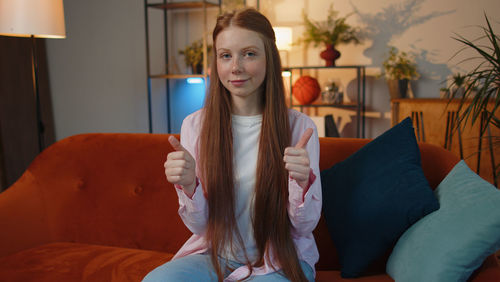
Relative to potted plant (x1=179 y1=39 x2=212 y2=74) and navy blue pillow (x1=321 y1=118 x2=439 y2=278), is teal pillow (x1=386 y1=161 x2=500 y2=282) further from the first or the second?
potted plant (x1=179 y1=39 x2=212 y2=74)

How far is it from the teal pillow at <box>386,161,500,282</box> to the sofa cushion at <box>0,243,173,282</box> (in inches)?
33.9

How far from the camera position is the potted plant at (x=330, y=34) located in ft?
14.1

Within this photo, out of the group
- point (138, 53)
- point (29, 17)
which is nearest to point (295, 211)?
point (29, 17)

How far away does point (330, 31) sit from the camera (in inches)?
177

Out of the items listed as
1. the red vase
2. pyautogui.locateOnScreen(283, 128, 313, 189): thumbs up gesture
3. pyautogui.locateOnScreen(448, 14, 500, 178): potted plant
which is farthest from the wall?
pyautogui.locateOnScreen(283, 128, 313, 189): thumbs up gesture

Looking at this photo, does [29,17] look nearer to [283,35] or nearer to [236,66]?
[236,66]

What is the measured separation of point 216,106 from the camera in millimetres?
1398

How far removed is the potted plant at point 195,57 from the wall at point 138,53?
0.32 meters

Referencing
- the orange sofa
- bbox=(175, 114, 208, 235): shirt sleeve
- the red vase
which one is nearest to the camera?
bbox=(175, 114, 208, 235): shirt sleeve

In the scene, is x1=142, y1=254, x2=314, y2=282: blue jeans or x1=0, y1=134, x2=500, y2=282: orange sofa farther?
x1=0, y1=134, x2=500, y2=282: orange sofa

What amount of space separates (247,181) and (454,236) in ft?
1.94

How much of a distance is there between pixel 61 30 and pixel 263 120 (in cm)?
168

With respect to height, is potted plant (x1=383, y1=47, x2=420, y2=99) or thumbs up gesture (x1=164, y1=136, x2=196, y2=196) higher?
potted plant (x1=383, y1=47, x2=420, y2=99)

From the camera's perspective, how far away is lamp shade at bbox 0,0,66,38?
230 cm
